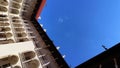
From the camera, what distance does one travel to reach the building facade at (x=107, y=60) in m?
10.2

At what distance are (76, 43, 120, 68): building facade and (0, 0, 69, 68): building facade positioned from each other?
12.6 meters

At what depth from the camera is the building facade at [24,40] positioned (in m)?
23.5

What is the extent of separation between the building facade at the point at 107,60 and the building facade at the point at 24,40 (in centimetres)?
1262

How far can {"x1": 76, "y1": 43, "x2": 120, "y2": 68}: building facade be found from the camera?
1023cm

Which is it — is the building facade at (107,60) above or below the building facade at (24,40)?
below

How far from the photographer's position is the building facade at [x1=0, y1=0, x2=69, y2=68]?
23547 millimetres

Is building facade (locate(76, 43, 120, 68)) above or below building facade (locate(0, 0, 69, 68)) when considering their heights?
below

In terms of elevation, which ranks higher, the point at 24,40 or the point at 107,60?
the point at 24,40

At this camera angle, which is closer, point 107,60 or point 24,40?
point 107,60

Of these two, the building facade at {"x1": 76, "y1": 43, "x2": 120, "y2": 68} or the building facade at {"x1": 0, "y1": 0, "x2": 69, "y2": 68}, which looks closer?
the building facade at {"x1": 76, "y1": 43, "x2": 120, "y2": 68}

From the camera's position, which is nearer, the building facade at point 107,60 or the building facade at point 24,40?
the building facade at point 107,60

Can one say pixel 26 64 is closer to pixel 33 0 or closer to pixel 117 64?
pixel 117 64

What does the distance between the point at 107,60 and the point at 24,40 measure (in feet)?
81.2

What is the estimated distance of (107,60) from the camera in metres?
10.7
